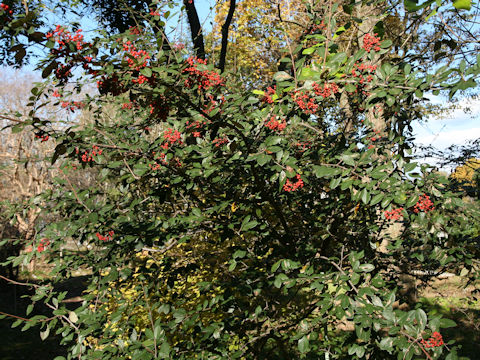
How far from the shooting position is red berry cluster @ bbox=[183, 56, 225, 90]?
7.50ft

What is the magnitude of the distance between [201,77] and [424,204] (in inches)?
62.2

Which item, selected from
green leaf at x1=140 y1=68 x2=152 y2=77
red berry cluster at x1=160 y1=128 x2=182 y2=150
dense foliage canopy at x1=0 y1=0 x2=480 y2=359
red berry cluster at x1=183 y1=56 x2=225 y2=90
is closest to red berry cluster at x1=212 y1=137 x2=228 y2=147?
dense foliage canopy at x1=0 y1=0 x2=480 y2=359

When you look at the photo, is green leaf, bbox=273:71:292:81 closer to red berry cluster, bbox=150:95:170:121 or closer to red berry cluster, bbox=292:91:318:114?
red berry cluster, bbox=292:91:318:114

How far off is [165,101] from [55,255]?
1553 millimetres

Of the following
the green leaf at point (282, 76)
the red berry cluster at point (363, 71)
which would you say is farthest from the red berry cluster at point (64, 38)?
the red berry cluster at point (363, 71)

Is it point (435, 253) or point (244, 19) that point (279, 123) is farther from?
point (244, 19)

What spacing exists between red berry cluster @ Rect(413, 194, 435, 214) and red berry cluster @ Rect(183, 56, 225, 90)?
145 centimetres

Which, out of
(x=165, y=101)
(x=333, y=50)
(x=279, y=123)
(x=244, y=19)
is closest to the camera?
(x=333, y=50)

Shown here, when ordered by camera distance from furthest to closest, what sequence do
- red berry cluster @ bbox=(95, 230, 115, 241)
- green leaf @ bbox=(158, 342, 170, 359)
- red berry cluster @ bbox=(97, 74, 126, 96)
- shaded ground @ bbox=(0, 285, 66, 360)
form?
shaded ground @ bbox=(0, 285, 66, 360), red berry cluster @ bbox=(95, 230, 115, 241), red berry cluster @ bbox=(97, 74, 126, 96), green leaf @ bbox=(158, 342, 170, 359)

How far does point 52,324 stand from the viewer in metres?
2.26

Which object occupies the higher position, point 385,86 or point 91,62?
point 91,62

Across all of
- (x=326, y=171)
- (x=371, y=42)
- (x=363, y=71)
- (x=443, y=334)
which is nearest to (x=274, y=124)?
(x=326, y=171)

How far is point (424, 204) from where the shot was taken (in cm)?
223

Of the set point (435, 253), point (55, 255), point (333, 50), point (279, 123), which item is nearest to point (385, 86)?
point (333, 50)
